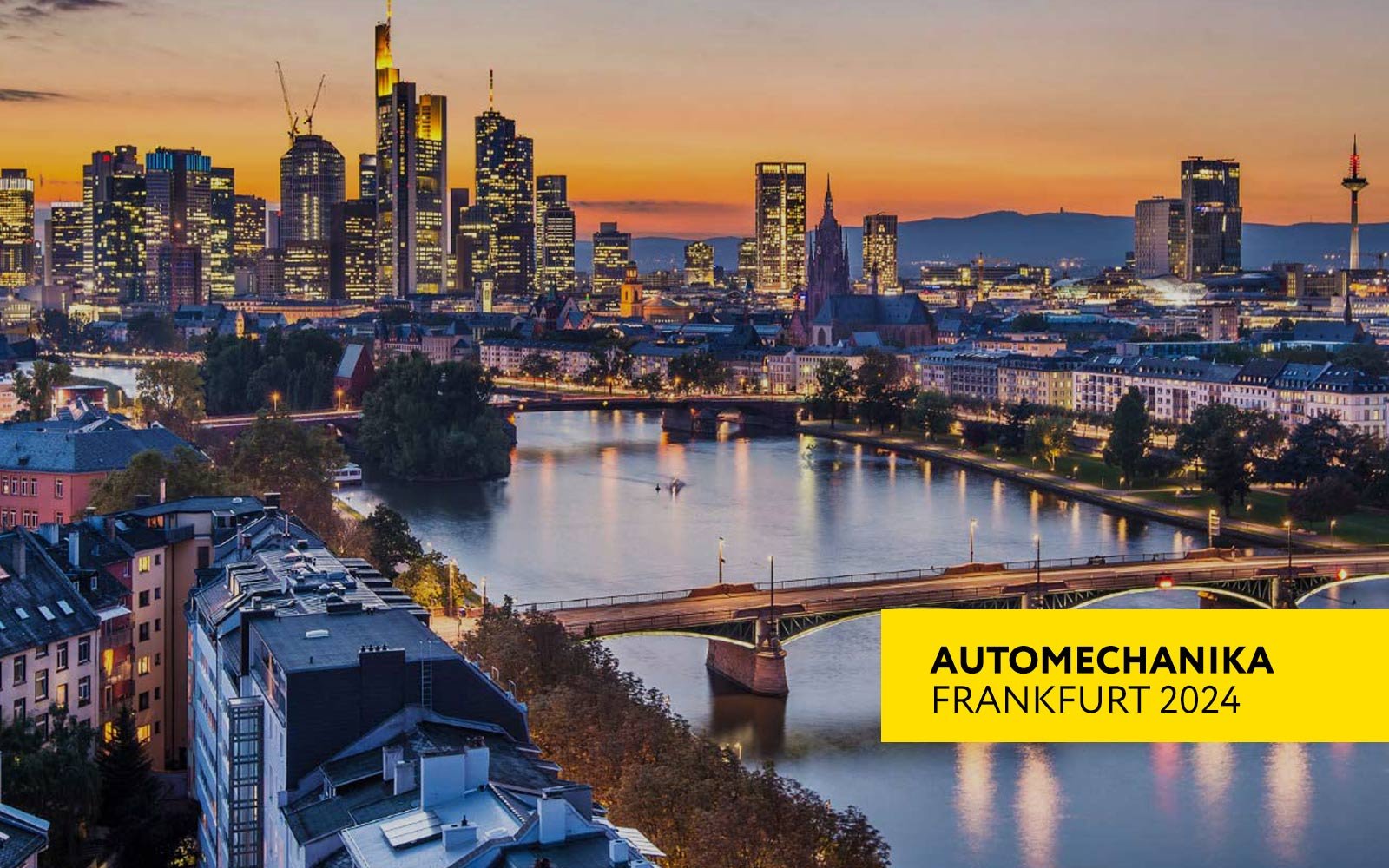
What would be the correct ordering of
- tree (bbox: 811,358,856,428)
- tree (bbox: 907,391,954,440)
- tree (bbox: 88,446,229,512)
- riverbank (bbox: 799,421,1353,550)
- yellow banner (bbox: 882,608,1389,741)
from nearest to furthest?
yellow banner (bbox: 882,608,1389,741)
tree (bbox: 88,446,229,512)
riverbank (bbox: 799,421,1353,550)
tree (bbox: 907,391,954,440)
tree (bbox: 811,358,856,428)

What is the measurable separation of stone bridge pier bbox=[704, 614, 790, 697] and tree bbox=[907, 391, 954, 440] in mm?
32507

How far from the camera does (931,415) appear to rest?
54.7m

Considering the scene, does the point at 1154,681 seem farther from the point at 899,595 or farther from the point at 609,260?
the point at 609,260

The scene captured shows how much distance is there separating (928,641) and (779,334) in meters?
80.3

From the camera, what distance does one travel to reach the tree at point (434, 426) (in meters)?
44.3

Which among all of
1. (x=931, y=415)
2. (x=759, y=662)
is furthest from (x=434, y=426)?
(x=759, y=662)

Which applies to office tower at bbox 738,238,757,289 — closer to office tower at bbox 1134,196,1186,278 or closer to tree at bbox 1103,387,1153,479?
office tower at bbox 1134,196,1186,278

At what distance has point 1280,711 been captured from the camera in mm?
16422

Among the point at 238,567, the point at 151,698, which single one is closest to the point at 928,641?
the point at 238,567

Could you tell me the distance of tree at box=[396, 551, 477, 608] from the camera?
23.2 meters

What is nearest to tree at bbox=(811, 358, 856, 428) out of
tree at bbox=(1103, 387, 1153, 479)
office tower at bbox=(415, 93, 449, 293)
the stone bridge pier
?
tree at bbox=(1103, 387, 1153, 479)

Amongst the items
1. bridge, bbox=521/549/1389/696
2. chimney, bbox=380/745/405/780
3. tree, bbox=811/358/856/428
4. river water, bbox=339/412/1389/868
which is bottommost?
river water, bbox=339/412/1389/868

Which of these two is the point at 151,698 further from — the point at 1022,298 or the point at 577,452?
the point at 1022,298

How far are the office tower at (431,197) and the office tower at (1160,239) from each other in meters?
60.1
